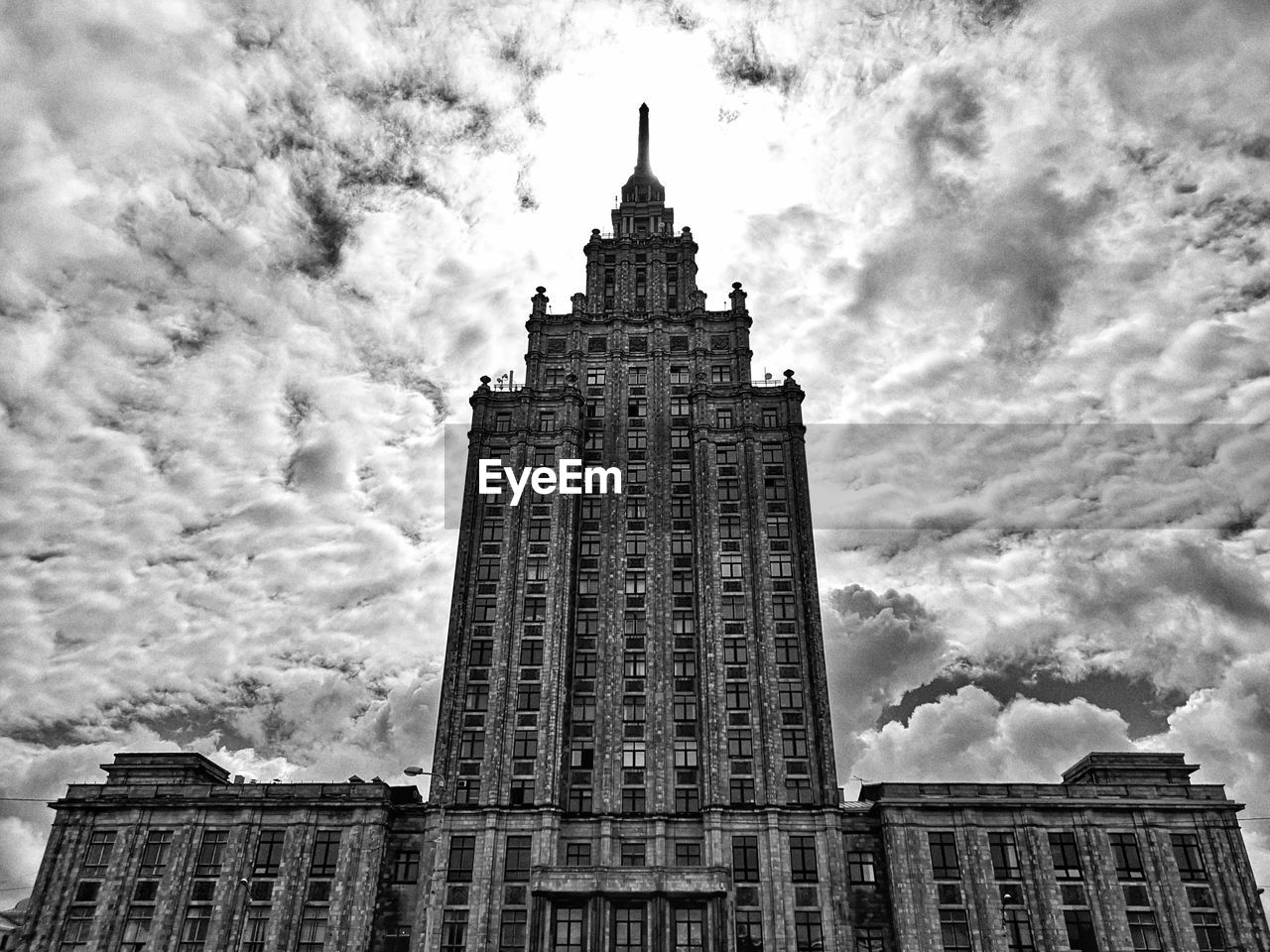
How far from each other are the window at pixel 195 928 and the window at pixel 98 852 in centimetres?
947

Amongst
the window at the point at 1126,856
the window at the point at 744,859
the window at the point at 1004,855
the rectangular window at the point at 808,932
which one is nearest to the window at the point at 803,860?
the rectangular window at the point at 808,932

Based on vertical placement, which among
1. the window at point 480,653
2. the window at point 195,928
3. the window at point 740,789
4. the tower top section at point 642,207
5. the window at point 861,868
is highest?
the tower top section at point 642,207

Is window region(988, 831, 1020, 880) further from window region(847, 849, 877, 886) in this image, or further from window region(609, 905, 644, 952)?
window region(609, 905, 644, 952)

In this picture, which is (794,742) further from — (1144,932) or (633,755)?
(1144,932)

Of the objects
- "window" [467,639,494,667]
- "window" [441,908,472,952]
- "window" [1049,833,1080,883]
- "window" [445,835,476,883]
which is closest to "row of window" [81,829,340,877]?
"window" [445,835,476,883]

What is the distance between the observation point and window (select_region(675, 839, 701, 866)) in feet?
285

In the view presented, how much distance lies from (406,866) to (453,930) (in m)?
7.44

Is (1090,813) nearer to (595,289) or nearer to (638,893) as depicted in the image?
(638,893)

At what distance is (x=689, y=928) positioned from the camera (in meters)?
81.2

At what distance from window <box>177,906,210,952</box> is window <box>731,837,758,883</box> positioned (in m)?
37.0

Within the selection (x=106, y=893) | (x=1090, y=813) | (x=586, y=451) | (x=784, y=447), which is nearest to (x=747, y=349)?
(x=784, y=447)

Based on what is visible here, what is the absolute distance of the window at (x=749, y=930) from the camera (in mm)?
81500

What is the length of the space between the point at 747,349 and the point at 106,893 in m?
83.8

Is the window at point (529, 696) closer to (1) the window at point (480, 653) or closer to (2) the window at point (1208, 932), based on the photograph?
(1) the window at point (480, 653)
